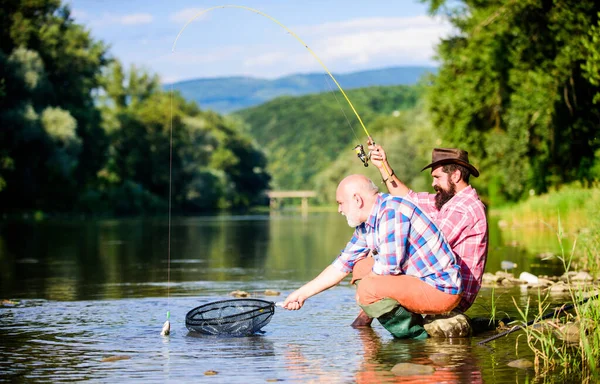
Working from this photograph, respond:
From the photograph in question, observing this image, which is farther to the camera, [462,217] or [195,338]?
[195,338]

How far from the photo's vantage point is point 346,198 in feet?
24.6

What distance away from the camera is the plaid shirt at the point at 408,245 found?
746cm

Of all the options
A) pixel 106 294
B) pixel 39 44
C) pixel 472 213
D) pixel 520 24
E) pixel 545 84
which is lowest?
pixel 106 294

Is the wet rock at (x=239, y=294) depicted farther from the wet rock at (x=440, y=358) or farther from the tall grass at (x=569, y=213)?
the wet rock at (x=440, y=358)

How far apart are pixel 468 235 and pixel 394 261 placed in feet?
3.18

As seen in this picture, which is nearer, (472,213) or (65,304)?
(472,213)

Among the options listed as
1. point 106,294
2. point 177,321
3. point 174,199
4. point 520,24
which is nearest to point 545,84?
point 520,24

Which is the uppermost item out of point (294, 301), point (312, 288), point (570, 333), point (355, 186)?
point (355, 186)

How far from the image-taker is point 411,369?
22.5ft

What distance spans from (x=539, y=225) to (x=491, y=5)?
845 cm

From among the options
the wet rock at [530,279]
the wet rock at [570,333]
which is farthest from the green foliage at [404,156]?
the wet rock at [570,333]

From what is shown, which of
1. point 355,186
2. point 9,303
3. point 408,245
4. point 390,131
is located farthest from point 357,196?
point 390,131

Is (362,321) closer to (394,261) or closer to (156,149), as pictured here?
(394,261)

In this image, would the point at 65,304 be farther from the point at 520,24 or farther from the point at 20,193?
the point at 20,193
